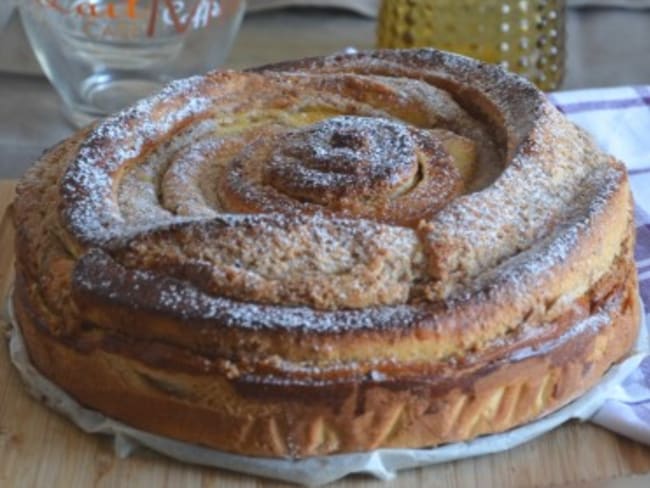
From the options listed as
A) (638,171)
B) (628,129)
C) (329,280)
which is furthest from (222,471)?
(628,129)

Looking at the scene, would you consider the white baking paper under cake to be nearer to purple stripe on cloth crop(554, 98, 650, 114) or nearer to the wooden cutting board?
the wooden cutting board

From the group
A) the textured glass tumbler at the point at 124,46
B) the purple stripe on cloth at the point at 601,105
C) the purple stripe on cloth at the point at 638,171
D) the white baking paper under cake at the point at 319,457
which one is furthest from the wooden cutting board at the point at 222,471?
the textured glass tumbler at the point at 124,46

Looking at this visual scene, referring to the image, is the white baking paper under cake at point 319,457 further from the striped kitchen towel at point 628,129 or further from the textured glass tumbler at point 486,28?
the textured glass tumbler at point 486,28

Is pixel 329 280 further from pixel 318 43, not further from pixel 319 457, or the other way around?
pixel 318 43

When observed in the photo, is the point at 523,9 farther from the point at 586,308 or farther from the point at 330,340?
the point at 330,340

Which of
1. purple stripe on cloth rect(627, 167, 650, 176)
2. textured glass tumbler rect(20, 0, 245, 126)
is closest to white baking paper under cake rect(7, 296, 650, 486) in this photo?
purple stripe on cloth rect(627, 167, 650, 176)

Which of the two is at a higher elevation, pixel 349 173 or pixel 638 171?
pixel 349 173
